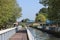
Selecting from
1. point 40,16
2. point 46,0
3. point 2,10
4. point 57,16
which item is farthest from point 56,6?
point 40,16

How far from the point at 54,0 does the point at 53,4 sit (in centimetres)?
134

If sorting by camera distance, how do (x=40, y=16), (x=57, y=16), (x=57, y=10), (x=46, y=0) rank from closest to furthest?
(x=57, y=10) → (x=57, y=16) → (x=46, y=0) → (x=40, y=16)

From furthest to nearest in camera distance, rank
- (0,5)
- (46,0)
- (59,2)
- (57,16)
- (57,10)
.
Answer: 1. (46,0)
2. (57,16)
3. (57,10)
4. (59,2)
5. (0,5)

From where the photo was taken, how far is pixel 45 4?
2315 inches

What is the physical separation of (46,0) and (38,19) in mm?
124200

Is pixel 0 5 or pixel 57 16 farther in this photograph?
pixel 57 16

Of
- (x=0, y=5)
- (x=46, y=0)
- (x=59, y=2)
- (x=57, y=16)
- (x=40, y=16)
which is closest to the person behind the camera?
(x=0, y=5)

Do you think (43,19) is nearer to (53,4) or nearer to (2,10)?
(53,4)

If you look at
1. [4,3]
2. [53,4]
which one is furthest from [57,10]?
[4,3]

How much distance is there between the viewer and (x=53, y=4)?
1864 inches

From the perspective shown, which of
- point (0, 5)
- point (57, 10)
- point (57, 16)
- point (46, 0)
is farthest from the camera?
point (46, 0)

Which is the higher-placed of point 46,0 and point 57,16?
point 46,0

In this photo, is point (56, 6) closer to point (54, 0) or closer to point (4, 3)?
point (54, 0)

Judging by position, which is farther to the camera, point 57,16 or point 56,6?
point 57,16
